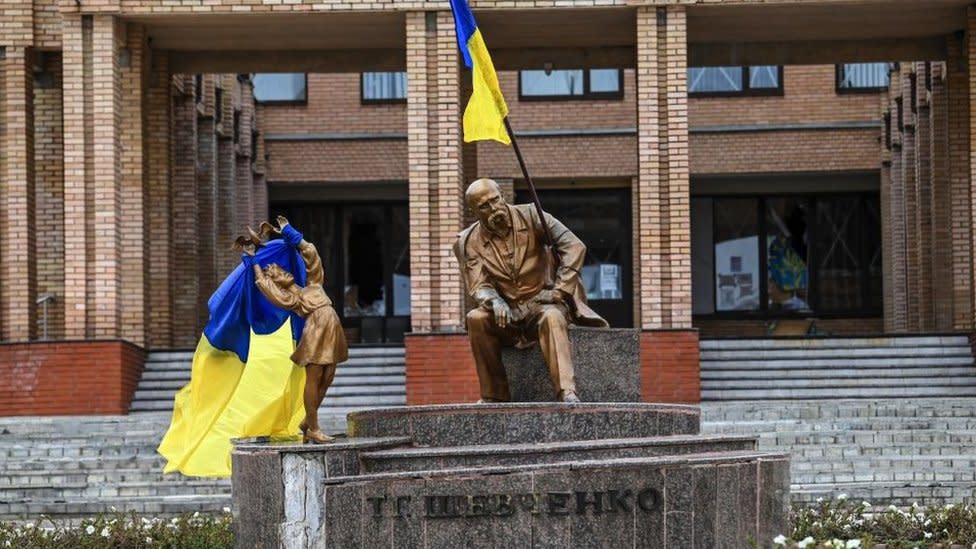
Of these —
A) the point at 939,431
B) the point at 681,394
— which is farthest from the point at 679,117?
the point at 939,431

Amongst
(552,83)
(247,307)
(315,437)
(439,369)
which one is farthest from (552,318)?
(552,83)

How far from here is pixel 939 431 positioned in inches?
792

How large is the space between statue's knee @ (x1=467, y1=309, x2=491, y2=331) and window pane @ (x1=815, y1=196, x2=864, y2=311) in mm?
23376

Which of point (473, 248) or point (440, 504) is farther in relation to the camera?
point (473, 248)

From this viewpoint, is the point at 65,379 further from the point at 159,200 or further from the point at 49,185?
the point at 159,200

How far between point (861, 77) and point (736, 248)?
3699 mm

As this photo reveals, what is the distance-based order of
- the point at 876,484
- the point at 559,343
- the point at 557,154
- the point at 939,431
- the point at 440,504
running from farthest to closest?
the point at 557,154 < the point at 939,431 < the point at 876,484 < the point at 559,343 < the point at 440,504

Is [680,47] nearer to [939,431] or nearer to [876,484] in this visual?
[939,431]

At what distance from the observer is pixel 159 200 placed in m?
29.1

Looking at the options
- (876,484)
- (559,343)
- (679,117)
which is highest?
(679,117)

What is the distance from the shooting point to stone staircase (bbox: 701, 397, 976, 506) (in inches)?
675

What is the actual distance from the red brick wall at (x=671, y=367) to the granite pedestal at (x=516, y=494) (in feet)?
38.7

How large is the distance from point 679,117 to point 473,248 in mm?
10946

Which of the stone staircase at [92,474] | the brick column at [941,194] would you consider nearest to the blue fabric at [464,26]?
the stone staircase at [92,474]
